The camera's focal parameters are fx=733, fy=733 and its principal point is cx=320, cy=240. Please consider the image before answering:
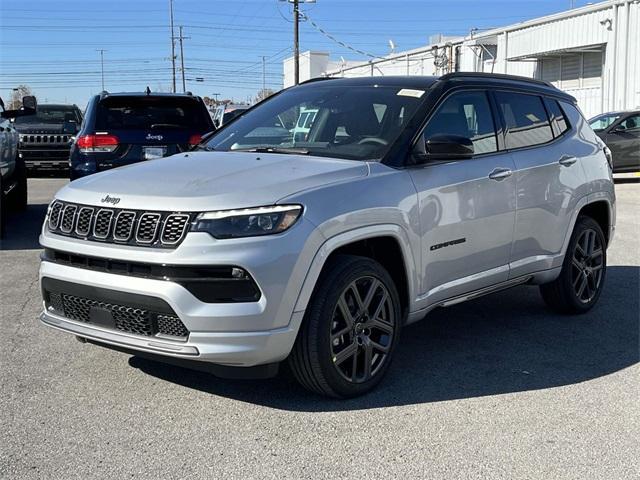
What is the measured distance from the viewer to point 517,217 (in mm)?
5152

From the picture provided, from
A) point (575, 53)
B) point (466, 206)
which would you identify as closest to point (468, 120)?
point (466, 206)

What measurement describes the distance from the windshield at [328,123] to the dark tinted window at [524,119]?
0.90m

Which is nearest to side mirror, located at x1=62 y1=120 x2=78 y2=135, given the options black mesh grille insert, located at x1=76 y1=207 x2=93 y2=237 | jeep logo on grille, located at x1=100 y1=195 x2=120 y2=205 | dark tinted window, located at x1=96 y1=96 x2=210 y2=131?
dark tinted window, located at x1=96 y1=96 x2=210 y2=131

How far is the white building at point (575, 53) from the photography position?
2322 cm

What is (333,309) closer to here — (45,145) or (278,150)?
(278,150)

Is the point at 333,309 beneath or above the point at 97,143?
beneath

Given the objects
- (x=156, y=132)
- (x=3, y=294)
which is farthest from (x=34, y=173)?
(x=3, y=294)

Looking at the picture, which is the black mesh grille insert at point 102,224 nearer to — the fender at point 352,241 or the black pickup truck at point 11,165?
the fender at point 352,241

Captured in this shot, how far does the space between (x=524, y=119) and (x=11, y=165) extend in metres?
7.31

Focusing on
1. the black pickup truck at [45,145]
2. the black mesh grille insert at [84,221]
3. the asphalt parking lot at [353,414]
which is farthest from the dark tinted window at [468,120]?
the black pickup truck at [45,145]

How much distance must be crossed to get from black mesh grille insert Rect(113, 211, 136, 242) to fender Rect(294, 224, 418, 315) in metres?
0.93

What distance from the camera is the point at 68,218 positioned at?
4.09 meters

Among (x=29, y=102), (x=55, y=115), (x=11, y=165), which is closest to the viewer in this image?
(x=11, y=165)

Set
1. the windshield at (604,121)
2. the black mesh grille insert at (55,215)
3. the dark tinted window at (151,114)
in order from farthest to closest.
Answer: the windshield at (604,121) < the dark tinted window at (151,114) < the black mesh grille insert at (55,215)
